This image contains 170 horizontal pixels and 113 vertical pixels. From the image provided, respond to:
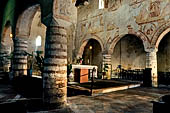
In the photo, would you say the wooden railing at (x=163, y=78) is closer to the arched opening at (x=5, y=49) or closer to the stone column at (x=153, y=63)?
the stone column at (x=153, y=63)

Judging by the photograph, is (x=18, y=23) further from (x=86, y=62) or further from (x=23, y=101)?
(x=86, y=62)

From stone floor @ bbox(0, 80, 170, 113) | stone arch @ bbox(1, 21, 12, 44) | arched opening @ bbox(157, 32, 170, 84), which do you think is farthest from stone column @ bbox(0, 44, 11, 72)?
arched opening @ bbox(157, 32, 170, 84)

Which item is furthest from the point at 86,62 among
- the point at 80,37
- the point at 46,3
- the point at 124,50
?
the point at 46,3

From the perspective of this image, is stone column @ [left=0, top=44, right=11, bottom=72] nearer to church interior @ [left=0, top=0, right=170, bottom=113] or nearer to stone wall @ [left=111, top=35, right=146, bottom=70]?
church interior @ [left=0, top=0, right=170, bottom=113]

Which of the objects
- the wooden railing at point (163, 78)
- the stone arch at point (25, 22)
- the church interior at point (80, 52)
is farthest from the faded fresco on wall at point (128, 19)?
the stone arch at point (25, 22)

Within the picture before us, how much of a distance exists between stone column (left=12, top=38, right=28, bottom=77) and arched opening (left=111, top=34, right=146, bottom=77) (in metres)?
9.52

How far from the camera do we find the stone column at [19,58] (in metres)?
7.34

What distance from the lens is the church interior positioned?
4.03m

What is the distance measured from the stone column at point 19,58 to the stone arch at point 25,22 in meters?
0.34

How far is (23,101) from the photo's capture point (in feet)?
12.7

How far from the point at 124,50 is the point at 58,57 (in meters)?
12.5

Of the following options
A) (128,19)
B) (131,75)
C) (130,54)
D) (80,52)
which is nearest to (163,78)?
(131,75)

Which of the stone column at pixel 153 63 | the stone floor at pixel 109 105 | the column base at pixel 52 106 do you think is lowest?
the stone floor at pixel 109 105

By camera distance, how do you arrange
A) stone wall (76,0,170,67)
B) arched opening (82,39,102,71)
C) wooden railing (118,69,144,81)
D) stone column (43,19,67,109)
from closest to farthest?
stone column (43,19,67,109)
stone wall (76,0,170,67)
wooden railing (118,69,144,81)
arched opening (82,39,102,71)
